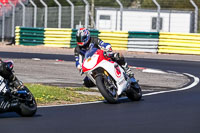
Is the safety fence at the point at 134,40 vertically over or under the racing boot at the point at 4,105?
over

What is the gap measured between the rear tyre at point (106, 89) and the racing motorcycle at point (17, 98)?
206 centimetres

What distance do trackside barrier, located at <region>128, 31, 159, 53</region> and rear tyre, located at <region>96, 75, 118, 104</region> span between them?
16.6 metres

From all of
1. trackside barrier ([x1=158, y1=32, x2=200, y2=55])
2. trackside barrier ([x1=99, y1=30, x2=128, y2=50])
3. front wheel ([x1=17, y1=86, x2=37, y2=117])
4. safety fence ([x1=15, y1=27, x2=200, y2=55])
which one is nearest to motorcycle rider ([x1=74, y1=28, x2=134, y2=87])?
front wheel ([x1=17, y1=86, x2=37, y2=117])

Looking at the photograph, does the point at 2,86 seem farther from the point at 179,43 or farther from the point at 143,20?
the point at 143,20

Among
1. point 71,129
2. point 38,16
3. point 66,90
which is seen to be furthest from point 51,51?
point 71,129

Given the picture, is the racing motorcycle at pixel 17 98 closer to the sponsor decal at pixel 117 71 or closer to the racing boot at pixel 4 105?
the racing boot at pixel 4 105

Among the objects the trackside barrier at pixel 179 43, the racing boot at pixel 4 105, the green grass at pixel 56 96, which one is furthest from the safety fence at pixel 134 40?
the racing boot at pixel 4 105

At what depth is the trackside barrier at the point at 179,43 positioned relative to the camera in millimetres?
26938

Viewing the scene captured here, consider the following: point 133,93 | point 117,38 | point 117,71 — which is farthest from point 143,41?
point 117,71

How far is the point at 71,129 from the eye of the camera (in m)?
7.82

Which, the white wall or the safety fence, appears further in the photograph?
the white wall

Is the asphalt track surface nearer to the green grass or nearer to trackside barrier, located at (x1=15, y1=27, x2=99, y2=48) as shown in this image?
the green grass

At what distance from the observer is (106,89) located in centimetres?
1104

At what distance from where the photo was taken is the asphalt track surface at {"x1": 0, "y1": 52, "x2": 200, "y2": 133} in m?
7.88
